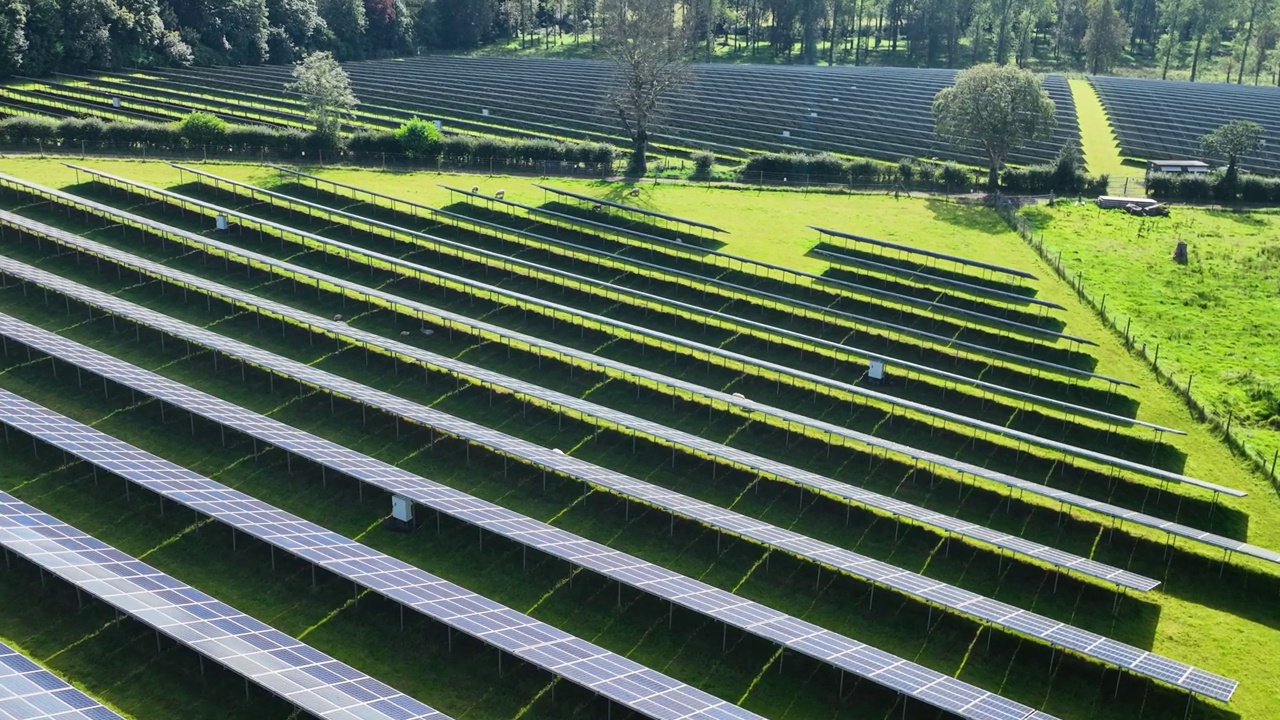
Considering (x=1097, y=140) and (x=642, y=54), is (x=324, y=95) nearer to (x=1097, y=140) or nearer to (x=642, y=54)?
(x=642, y=54)

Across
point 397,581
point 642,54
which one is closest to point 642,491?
point 397,581

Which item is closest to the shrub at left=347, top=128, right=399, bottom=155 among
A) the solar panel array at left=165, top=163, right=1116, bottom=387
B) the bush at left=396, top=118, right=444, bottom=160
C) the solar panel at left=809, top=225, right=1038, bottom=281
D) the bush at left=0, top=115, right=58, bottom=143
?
the bush at left=396, top=118, right=444, bottom=160

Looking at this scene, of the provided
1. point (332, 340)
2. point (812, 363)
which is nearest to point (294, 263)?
point (332, 340)

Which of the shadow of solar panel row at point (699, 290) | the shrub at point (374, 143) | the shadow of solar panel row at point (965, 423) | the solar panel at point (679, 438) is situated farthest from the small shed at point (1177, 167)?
the solar panel at point (679, 438)

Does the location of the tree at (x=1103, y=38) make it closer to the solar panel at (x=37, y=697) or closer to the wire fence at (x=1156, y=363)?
the wire fence at (x=1156, y=363)

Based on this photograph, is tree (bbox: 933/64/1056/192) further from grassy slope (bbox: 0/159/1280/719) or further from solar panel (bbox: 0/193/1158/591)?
solar panel (bbox: 0/193/1158/591)

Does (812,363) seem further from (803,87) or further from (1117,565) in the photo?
(803,87)
